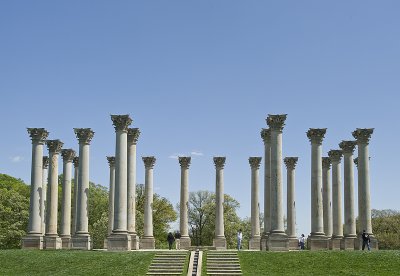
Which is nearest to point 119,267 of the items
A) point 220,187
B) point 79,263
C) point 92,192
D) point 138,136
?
point 79,263

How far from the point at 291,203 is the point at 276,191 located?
57.0 ft

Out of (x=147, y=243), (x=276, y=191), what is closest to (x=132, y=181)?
(x=147, y=243)

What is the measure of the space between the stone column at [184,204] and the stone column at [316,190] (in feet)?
65.0

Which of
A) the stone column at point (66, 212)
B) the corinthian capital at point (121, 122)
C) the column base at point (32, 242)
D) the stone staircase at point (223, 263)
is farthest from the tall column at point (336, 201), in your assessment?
the column base at point (32, 242)

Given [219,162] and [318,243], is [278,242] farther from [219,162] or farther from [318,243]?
[219,162]

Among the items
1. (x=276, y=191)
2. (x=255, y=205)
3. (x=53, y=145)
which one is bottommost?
(x=255, y=205)

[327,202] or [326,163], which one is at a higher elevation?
[326,163]

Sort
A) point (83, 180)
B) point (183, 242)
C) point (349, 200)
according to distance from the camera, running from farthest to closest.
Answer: point (183, 242)
point (349, 200)
point (83, 180)

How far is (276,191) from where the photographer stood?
69250 millimetres

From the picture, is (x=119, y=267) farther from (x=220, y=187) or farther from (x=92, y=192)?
(x=92, y=192)

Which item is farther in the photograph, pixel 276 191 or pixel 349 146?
pixel 349 146

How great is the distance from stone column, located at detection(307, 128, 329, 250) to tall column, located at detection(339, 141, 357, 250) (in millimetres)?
4725

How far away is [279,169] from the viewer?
228 ft

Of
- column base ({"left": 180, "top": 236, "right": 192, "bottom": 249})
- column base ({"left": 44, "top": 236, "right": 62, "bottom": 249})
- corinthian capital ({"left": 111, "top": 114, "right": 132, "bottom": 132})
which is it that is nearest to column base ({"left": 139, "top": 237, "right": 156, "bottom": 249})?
column base ({"left": 180, "top": 236, "right": 192, "bottom": 249})
